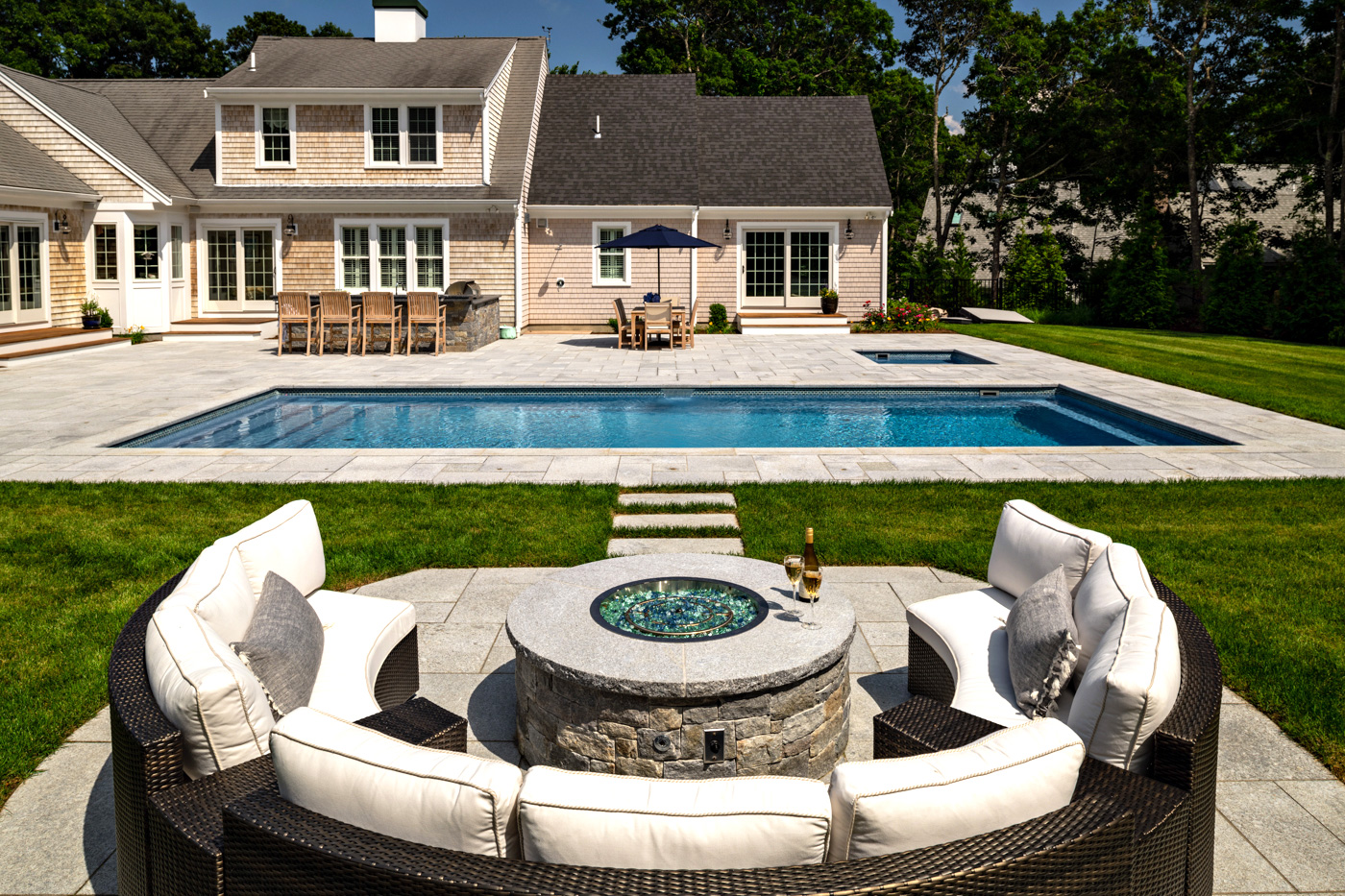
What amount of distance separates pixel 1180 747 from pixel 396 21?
25157mm

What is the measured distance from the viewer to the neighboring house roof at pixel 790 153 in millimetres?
23891

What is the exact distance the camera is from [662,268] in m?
23.8

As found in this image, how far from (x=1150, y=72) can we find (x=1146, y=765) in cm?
2879

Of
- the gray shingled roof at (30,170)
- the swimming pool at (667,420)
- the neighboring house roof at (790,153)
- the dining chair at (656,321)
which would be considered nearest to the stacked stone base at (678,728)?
the swimming pool at (667,420)

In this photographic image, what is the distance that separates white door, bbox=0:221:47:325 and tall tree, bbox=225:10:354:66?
25.3 meters

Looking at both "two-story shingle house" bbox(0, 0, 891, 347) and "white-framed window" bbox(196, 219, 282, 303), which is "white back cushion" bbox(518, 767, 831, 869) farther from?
"white-framed window" bbox(196, 219, 282, 303)

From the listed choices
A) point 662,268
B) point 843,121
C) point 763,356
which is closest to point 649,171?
point 662,268

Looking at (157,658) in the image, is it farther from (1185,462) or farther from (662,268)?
(662,268)

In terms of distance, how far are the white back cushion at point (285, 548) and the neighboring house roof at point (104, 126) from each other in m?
18.3

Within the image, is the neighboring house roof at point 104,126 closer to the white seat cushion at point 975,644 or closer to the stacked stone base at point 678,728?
the stacked stone base at point 678,728

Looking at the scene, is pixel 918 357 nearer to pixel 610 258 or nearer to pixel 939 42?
pixel 610 258

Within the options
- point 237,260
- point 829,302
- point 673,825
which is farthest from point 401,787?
point 829,302

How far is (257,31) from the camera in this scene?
41219mm

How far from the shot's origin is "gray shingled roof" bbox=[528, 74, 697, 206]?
23078mm
